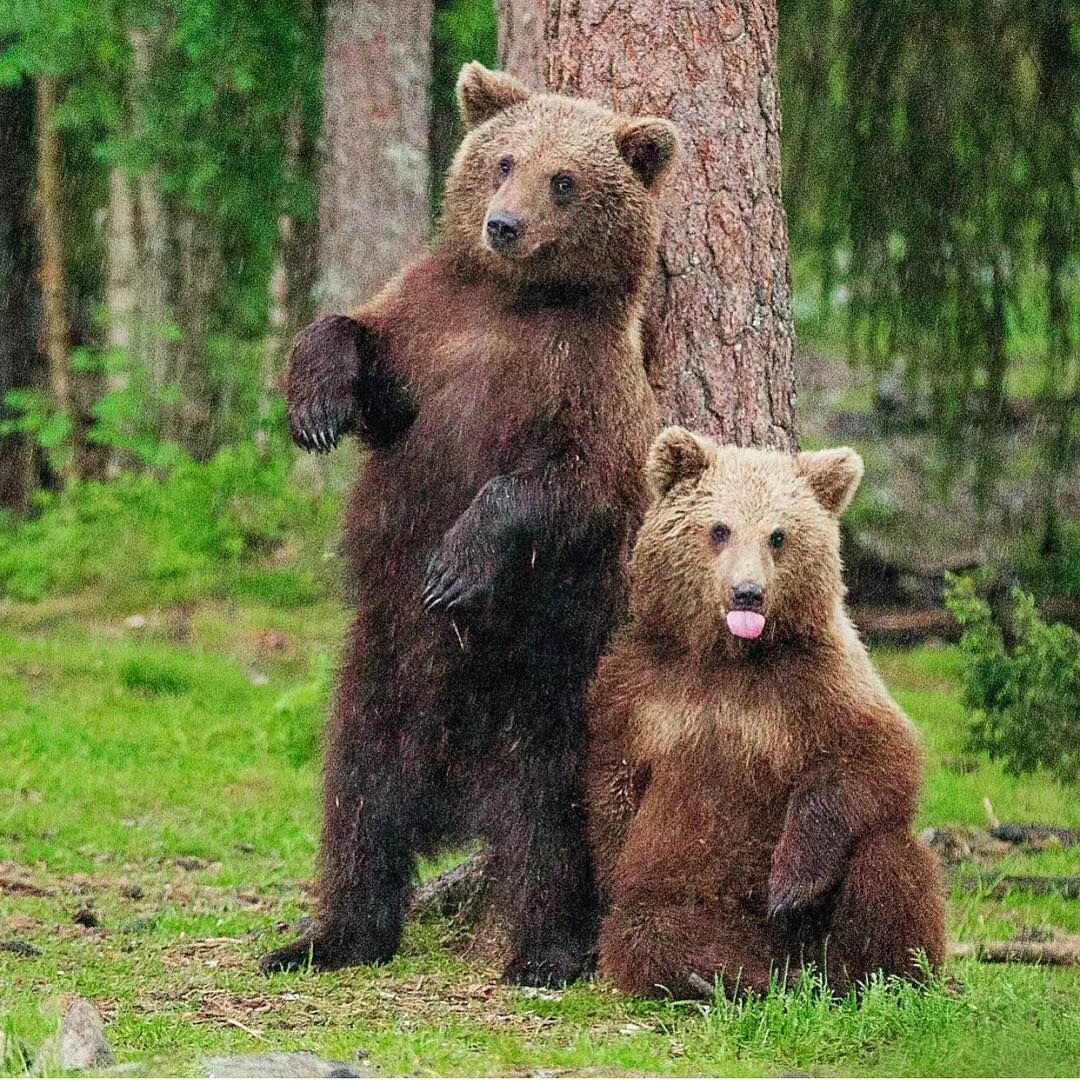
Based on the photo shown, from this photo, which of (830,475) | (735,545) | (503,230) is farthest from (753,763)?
(503,230)

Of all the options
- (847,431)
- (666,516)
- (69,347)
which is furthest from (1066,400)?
(69,347)

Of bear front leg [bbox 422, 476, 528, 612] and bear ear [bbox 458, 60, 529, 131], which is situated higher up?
bear ear [bbox 458, 60, 529, 131]

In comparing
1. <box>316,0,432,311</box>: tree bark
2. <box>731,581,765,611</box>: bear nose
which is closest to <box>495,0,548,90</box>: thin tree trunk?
<box>316,0,432,311</box>: tree bark

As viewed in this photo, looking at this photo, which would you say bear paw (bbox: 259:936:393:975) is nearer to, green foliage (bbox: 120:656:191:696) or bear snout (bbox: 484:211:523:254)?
bear snout (bbox: 484:211:523:254)

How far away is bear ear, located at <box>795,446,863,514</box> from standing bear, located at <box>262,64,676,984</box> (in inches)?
20.5

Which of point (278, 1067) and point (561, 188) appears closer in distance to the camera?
point (278, 1067)

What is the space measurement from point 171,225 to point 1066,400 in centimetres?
748

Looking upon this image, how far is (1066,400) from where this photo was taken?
12.5 m

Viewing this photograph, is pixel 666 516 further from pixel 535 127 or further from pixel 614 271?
pixel 535 127

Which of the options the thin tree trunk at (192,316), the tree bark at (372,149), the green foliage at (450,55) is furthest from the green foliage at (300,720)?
the thin tree trunk at (192,316)

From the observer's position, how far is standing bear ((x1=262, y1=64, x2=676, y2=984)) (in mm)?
5988

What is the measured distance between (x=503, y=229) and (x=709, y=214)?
39.1 inches

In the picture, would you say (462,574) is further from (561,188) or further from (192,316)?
(192,316)

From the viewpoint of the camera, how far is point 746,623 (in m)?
5.51
